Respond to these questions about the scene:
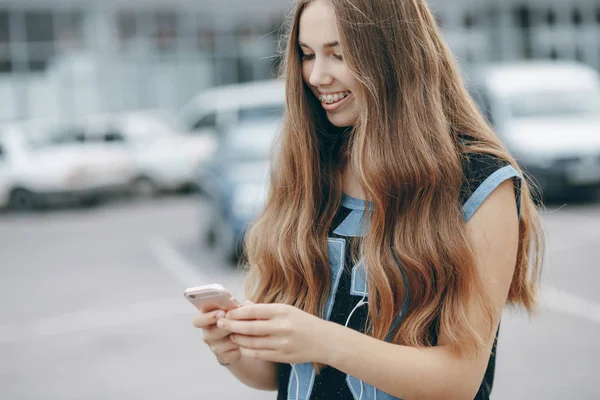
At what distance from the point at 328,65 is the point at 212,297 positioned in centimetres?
60

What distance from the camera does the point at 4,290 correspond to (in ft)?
26.1

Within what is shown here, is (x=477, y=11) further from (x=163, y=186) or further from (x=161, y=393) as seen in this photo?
(x=161, y=393)

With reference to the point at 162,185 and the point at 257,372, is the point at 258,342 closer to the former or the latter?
the point at 257,372

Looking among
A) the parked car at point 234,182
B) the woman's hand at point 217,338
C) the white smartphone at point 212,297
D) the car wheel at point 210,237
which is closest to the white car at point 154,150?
the car wheel at point 210,237

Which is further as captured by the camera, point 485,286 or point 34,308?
point 34,308

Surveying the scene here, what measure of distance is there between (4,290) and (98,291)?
1.18 m

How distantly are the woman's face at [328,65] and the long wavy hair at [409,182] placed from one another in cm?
3

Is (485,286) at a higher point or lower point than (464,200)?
lower

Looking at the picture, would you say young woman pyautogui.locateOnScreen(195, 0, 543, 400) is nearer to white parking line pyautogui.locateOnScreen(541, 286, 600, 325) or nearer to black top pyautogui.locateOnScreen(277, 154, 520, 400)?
black top pyautogui.locateOnScreen(277, 154, 520, 400)

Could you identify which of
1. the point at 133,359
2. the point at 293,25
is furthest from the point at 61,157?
the point at 293,25

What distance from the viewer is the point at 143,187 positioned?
1488 centimetres

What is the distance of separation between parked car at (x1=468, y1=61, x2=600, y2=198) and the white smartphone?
27.7ft

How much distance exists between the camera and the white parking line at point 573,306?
18.9ft

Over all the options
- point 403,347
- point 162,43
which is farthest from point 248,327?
point 162,43
